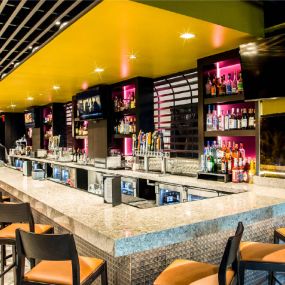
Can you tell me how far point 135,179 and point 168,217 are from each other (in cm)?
328

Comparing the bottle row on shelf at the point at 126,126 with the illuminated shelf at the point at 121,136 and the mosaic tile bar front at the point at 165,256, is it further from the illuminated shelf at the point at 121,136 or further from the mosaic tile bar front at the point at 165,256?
the mosaic tile bar front at the point at 165,256

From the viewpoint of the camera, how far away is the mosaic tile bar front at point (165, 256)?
79.7 inches

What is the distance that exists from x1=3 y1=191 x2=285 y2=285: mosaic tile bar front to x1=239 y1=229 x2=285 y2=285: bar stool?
0.58ft

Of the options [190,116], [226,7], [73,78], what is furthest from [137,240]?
[73,78]

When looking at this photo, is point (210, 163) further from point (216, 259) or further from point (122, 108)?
point (122, 108)

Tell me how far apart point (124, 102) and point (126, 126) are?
0.52 metres

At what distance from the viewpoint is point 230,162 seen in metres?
4.06

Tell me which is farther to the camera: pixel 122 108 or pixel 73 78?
pixel 122 108

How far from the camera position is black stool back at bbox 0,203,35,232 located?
2414mm

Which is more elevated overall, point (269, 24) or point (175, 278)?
point (269, 24)

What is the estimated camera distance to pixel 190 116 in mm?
5875

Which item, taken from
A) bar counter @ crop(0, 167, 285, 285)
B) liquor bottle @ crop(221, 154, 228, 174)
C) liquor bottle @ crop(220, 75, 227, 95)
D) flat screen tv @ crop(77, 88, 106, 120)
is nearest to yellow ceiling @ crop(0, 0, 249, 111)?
liquor bottle @ crop(220, 75, 227, 95)

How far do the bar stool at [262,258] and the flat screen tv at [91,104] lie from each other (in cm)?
520

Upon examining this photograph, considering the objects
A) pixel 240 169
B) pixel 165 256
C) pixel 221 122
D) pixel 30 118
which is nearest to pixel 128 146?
pixel 221 122
